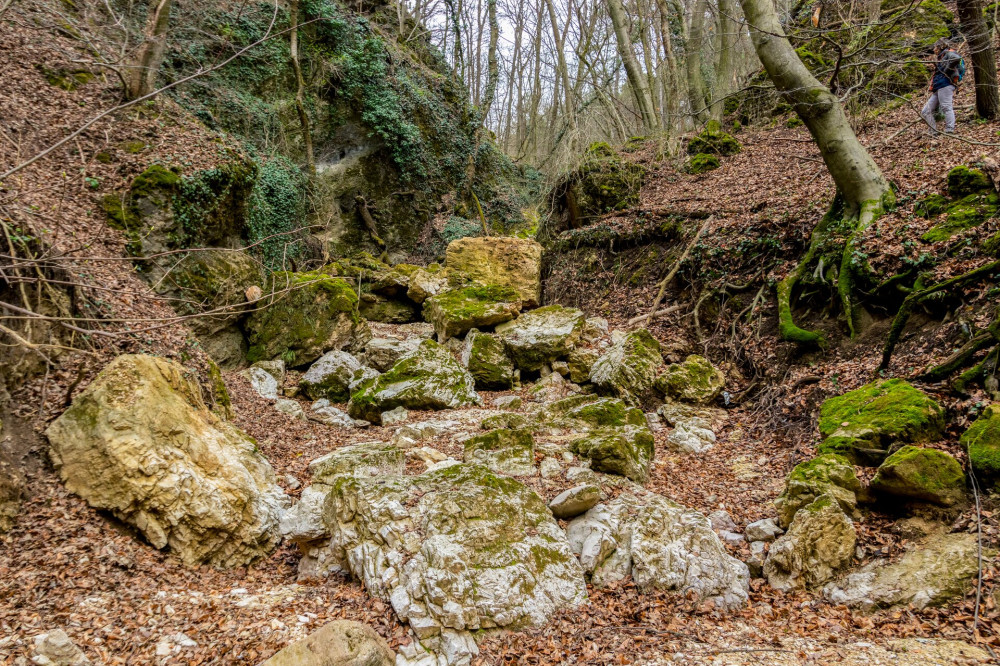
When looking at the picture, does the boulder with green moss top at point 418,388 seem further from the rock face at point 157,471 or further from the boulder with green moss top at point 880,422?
the boulder with green moss top at point 880,422

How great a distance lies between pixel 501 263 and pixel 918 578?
383 inches

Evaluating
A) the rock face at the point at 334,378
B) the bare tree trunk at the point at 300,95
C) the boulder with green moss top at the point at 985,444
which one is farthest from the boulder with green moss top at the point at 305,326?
the boulder with green moss top at the point at 985,444

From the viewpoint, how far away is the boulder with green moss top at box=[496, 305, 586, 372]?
28.7 feet

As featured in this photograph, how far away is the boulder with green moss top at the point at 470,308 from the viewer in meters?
9.88

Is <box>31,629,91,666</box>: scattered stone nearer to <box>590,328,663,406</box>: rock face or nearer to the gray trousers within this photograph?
<box>590,328,663,406</box>: rock face

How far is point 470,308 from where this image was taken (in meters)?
10.1

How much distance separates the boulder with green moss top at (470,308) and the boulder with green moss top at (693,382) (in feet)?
12.0

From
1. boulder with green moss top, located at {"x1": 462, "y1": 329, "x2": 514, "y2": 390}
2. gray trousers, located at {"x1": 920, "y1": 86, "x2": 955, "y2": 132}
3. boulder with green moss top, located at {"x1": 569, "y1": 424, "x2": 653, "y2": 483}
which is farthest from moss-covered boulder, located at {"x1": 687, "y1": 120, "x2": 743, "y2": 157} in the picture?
boulder with green moss top, located at {"x1": 569, "y1": 424, "x2": 653, "y2": 483}

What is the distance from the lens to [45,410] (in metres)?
4.33

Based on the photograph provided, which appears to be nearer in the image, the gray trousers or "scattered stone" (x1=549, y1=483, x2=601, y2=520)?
"scattered stone" (x1=549, y1=483, x2=601, y2=520)

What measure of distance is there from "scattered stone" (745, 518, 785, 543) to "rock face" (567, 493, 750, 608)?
1.18ft

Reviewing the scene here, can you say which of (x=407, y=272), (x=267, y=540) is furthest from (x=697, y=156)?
(x=267, y=540)

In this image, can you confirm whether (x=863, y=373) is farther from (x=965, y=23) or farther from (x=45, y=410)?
(x=45, y=410)

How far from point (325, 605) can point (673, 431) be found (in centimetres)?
464
